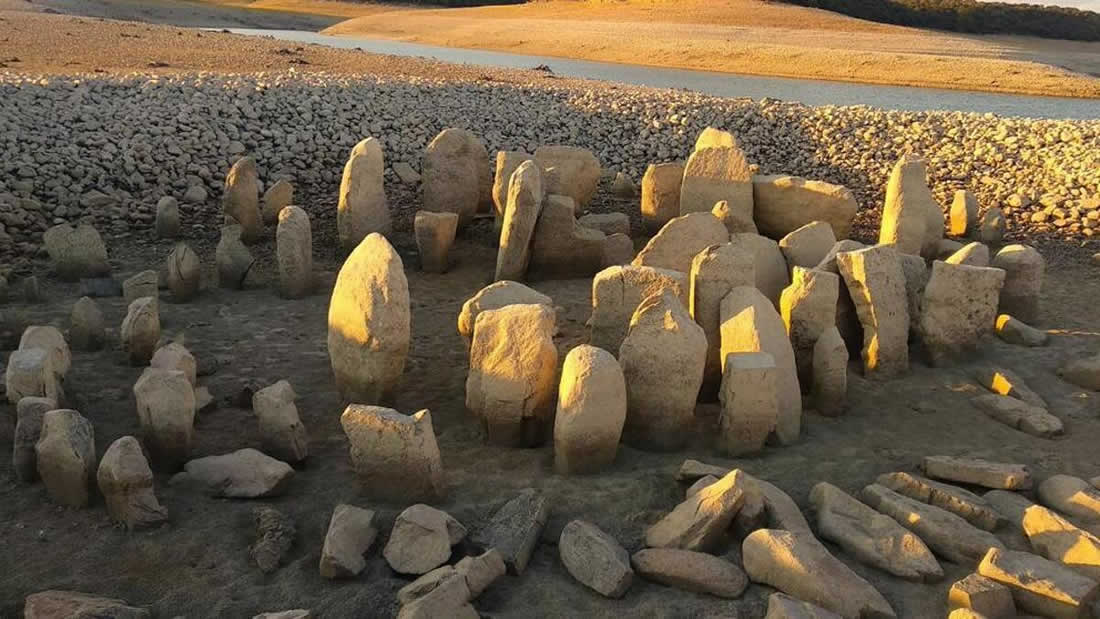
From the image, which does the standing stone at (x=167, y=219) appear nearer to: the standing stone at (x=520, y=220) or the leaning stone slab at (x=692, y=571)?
the standing stone at (x=520, y=220)

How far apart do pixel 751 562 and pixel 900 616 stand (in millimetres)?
670

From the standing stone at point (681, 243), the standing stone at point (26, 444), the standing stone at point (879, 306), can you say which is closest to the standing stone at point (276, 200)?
the standing stone at point (681, 243)

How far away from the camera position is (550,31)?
44562 mm

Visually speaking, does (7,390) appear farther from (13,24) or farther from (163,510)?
(13,24)

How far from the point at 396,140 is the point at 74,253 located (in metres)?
5.28

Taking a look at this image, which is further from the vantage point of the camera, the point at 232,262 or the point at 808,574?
the point at 232,262

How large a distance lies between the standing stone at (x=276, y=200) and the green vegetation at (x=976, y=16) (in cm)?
4479

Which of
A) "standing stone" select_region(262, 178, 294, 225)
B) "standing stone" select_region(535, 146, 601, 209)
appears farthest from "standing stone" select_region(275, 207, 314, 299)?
"standing stone" select_region(535, 146, 601, 209)

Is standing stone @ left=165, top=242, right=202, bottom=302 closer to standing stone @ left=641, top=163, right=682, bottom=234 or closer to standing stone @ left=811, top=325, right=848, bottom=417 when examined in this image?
standing stone @ left=641, top=163, right=682, bottom=234


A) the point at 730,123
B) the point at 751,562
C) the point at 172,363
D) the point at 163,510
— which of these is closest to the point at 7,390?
the point at 172,363

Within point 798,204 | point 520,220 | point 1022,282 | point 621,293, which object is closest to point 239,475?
point 621,293

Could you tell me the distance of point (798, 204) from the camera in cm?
Answer: 923

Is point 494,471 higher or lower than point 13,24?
lower

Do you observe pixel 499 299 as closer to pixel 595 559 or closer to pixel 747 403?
pixel 747 403
